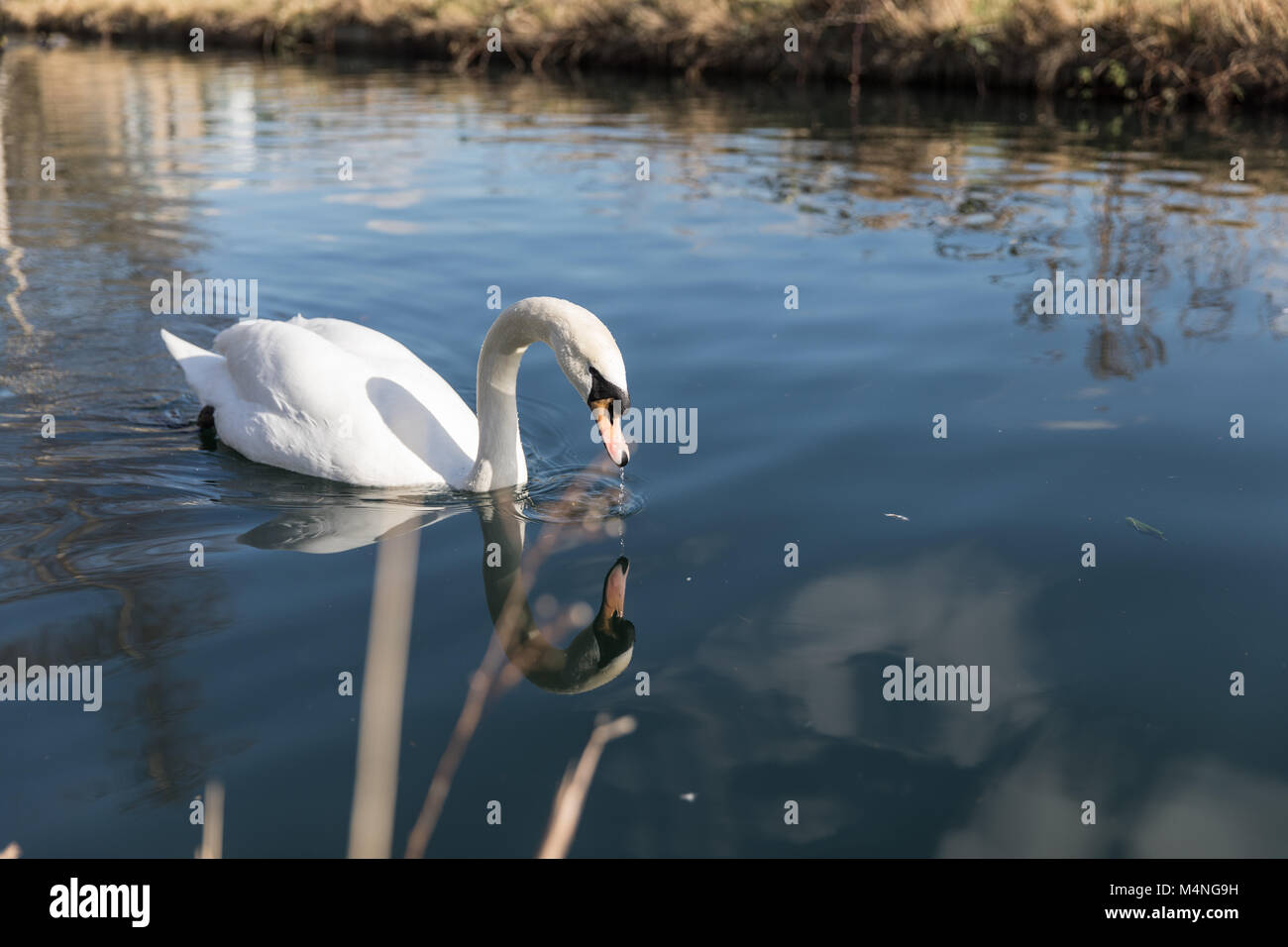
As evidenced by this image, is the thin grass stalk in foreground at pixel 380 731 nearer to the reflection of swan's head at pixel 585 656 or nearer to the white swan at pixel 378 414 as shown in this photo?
the reflection of swan's head at pixel 585 656

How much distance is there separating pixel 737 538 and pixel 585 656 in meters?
1.13

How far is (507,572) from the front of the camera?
16.0 ft

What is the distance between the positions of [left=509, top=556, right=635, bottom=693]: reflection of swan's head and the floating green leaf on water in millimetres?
2170

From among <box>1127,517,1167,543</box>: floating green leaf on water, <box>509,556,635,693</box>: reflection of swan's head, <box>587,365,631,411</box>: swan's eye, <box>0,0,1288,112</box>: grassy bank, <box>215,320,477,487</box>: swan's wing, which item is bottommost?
<box>509,556,635,693</box>: reflection of swan's head

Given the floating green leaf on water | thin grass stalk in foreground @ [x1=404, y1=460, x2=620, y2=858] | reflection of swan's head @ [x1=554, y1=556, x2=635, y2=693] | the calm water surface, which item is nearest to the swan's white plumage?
the calm water surface

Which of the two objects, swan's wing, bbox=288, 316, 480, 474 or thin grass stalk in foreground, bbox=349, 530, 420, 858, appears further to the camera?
swan's wing, bbox=288, 316, 480, 474

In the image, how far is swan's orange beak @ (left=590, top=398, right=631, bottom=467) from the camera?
15.0ft

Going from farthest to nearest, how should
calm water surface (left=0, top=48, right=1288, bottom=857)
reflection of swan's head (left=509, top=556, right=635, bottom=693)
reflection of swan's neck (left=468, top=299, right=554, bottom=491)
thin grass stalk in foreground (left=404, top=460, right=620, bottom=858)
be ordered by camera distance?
reflection of swan's neck (left=468, top=299, right=554, bottom=491)
reflection of swan's head (left=509, top=556, right=635, bottom=693)
calm water surface (left=0, top=48, right=1288, bottom=857)
thin grass stalk in foreground (left=404, top=460, right=620, bottom=858)

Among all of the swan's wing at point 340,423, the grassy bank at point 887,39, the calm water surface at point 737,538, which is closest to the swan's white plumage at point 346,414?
the swan's wing at point 340,423

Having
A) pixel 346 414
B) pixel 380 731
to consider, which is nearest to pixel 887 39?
pixel 346 414

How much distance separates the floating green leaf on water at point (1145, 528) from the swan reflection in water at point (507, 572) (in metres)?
2.08

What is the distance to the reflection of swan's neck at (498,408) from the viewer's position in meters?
5.36

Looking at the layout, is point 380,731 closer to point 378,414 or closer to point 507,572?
point 507,572

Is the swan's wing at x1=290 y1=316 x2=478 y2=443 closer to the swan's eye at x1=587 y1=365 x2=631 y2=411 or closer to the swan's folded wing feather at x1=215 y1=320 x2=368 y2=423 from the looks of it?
the swan's folded wing feather at x1=215 y1=320 x2=368 y2=423
